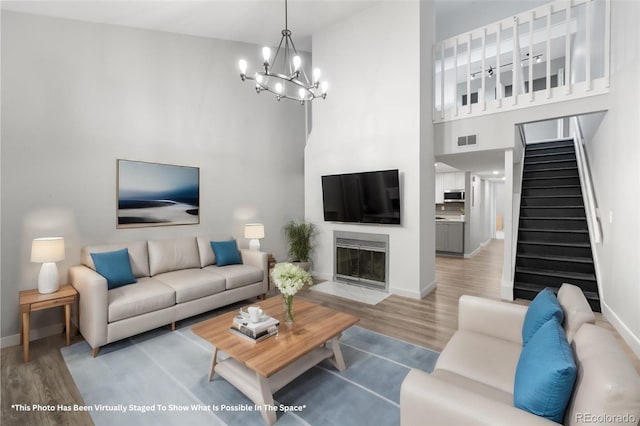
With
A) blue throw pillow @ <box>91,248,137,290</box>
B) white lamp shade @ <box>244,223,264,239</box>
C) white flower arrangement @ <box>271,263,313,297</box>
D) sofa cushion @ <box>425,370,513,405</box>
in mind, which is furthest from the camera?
white lamp shade @ <box>244,223,264,239</box>

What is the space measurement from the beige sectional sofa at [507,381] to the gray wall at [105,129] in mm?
3870

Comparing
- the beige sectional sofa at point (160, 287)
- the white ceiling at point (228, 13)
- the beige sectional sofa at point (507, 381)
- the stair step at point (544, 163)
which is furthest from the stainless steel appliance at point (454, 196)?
the beige sectional sofa at point (507, 381)

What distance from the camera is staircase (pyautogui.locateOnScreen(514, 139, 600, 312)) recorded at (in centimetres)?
425

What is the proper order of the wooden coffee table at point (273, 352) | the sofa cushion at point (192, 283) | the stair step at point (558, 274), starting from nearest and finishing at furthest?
the wooden coffee table at point (273, 352) < the sofa cushion at point (192, 283) < the stair step at point (558, 274)

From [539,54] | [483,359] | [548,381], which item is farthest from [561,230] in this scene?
[539,54]

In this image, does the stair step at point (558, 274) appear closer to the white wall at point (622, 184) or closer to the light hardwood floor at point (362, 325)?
the white wall at point (622, 184)

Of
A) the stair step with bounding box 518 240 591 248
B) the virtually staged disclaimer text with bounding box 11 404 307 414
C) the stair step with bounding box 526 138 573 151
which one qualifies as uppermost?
the stair step with bounding box 526 138 573 151

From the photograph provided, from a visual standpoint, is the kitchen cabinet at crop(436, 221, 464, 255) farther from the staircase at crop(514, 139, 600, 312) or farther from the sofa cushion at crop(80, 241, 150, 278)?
the sofa cushion at crop(80, 241, 150, 278)

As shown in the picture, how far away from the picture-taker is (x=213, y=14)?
13.1ft

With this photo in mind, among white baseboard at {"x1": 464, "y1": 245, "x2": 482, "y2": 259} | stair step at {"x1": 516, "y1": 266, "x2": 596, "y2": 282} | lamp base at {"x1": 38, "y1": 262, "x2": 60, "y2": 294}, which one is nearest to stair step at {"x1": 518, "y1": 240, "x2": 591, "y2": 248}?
stair step at {"x1": 516, "y1": 266, "x2": 596, "y2": 282}

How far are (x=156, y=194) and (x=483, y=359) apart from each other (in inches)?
163

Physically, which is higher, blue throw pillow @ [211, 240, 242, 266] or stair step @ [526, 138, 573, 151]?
stair step @ [526, 138, 573, 151]

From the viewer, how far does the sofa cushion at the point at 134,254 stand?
134 inches

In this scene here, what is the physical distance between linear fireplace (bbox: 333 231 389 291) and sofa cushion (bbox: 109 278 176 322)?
9.14 ft
